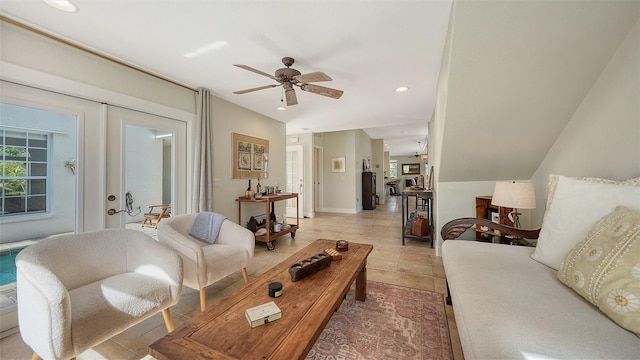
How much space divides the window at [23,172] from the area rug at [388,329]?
2.52m

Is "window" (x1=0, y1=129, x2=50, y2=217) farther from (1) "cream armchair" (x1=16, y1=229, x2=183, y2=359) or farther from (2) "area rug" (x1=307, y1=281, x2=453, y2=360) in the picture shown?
(2) "area rug" (x1=307, y1=281, x2=453, y2=360)

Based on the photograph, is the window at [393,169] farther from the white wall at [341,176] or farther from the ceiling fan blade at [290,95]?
the ceiling fan blade at [290,95]

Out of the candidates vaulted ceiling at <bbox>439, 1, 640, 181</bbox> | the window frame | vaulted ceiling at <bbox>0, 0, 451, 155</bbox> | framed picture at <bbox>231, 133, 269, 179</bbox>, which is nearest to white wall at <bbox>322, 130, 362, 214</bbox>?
framed picture at <bbox>231, 133, 269, 179</bbox>

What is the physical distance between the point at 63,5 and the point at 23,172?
1.33 meters

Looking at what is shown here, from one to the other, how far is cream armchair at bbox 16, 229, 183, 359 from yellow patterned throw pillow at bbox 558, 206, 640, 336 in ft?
7.25

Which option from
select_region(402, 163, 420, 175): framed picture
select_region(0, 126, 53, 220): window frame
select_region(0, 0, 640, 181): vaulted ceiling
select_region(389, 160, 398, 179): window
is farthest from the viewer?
select_region(389, 160, 398, 179): window

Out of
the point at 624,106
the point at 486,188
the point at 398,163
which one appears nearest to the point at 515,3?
the point at 624,106

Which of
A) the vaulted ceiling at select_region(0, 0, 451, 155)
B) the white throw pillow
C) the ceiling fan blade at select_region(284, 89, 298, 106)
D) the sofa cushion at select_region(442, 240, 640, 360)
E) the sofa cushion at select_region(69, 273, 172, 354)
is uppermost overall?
the vaulted ceiling at select_region(0, 0, 451, 155)

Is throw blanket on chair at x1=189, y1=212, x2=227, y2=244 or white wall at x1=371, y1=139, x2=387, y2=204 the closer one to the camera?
throw blanket on chair at x1=189, y1=212, x2=227, y2=244

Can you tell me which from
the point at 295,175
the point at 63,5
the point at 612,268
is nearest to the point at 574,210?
the point at 612,268

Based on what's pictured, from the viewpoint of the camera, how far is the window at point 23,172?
177cm

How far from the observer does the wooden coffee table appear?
0.86 metres

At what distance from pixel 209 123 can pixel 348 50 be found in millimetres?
2119

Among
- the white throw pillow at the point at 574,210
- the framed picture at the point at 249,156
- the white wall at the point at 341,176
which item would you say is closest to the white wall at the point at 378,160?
the white wall at the point at 341,176
